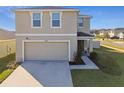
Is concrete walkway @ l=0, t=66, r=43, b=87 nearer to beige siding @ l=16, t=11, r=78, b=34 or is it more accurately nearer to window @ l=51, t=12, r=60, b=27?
beige siding @ l=16, t=11, r=78, b=34

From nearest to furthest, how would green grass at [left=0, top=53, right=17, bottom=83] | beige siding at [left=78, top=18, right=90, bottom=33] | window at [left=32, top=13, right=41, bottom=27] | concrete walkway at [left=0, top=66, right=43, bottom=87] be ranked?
concrete walkway at [left=0, top=66, right=43, bottom=87]
green grass at [left=0, top=53, right=17, bottom=83]
window at [left=32, top=13, right=41, bottom=27]
beige siding at [left=78, top=18, right=90, bottom=33]

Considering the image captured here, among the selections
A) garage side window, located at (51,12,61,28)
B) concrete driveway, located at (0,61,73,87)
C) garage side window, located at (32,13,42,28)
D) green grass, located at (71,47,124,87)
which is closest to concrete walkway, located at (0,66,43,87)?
concrete driveway, located at (0,61,73,87)

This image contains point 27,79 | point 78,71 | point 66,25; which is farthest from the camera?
point 66,25

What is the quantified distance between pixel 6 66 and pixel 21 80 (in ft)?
15.6

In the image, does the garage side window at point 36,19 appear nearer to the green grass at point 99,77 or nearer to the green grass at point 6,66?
the green grass at point 6,66

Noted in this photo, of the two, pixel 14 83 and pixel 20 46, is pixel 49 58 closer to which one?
pixel 20 46

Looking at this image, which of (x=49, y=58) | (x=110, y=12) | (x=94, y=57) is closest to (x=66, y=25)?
(x=49, y=58)

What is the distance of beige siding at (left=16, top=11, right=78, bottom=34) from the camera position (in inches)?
722

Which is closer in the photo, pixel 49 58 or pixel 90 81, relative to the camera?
pixel 90 81

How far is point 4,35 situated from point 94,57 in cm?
865

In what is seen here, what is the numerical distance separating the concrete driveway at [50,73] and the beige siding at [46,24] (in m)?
2.56

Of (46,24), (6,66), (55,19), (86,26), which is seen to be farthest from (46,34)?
(86,26)

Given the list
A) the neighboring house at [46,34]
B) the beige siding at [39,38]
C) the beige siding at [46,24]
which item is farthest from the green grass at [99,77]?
the beige siding at [46,24]

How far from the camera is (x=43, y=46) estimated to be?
18375 mm
